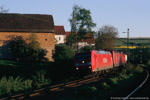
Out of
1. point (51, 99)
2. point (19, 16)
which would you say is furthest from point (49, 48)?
point (51, 99)

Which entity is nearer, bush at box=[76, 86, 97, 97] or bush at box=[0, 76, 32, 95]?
bush at box=[76, 86, 97, 97]

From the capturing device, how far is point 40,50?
5484 centimetres

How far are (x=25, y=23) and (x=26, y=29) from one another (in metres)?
2.52

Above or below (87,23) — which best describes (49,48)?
below

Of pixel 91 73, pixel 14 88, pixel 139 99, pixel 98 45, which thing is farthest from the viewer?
pixel 98 45

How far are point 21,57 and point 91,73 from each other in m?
27.5

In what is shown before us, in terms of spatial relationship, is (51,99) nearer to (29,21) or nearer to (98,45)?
(29,21)

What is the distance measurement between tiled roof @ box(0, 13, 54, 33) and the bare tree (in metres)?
16.6

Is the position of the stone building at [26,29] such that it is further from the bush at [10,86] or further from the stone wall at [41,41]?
the bush at [10,86]

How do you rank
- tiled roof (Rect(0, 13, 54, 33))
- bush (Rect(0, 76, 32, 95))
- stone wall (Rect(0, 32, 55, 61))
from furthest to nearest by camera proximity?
tiled roof (Rect(0, 13, 54, 33)) < stone wall (Rect(0, 32, 55, 61)) < bush (Rect(0, 76, 32, 95))

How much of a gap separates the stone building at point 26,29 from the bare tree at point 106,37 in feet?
54.9

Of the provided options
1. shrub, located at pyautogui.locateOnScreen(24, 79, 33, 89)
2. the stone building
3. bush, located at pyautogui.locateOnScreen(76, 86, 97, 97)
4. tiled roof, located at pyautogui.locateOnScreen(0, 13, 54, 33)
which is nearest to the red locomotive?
shrub, located at pyautogui.locateOnScreen(24, 79, 33, 89)

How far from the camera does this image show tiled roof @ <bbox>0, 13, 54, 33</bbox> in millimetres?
58688

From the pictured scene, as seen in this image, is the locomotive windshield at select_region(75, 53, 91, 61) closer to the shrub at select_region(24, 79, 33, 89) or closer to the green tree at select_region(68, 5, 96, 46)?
the shrub at select_region(24, 79, 33, 89)
